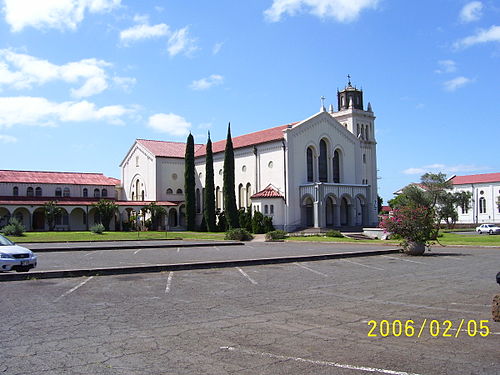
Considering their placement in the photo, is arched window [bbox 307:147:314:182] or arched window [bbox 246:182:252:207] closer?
arched window [bbox 307:147:314:182]

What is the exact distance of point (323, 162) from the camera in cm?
5453

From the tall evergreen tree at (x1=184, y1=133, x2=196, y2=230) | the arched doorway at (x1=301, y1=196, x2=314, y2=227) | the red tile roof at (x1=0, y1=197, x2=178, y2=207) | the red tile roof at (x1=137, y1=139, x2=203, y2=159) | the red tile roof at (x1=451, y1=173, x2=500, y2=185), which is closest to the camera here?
the arched doorway at (x1=301, y1=196, x2=314, y2=227)

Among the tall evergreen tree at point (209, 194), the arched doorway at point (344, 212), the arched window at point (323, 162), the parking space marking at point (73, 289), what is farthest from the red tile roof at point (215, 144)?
the parking space marking at point (73, 289)

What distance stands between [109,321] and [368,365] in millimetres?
4702

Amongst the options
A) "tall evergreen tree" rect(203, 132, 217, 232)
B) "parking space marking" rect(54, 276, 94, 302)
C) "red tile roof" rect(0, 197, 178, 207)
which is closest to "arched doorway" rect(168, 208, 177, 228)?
"red tile roof" rect(0, 197, 178, 207)

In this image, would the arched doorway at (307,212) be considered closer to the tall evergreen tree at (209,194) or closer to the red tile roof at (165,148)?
the tall evergreen tree at (209,194)

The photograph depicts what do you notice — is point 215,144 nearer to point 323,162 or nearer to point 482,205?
point 323,162

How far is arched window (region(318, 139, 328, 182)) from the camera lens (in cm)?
5406

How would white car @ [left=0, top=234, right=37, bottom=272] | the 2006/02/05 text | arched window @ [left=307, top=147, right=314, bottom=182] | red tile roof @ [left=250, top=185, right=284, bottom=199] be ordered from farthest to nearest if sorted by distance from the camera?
arched window @ [left=307, top=147, right=314, bottom=182], red tile roof @ [left=250, top=185, right=284, bottom=199], white car @ [left=0, top=234, right=37, bottom=272], the 2006/02/05 text

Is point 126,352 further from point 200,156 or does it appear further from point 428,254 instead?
point 200,156

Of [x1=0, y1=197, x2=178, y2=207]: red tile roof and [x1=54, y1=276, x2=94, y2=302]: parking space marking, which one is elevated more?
[x1=0, y1=197, x2=178, y2=207]: red tile roof

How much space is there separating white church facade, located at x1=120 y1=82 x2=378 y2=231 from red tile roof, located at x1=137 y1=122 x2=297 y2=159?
0.51 ft

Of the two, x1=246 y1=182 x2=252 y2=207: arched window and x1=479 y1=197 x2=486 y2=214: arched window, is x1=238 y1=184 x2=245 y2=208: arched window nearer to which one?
x1=246 y1=182 x2=252 y2=207: arched window

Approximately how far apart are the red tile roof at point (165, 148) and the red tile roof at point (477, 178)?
5578 cm
